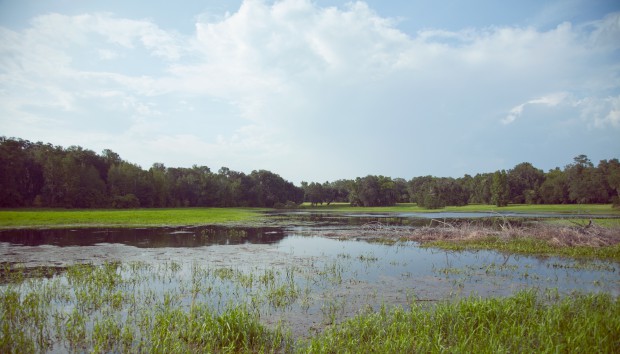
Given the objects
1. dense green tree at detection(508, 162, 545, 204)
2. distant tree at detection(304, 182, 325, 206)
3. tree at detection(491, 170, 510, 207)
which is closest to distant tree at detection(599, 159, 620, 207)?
dense green tree at detection(508, 162, 545, 204)

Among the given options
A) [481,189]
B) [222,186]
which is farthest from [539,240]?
[481,189]

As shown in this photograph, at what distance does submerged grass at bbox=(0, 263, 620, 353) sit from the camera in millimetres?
8164

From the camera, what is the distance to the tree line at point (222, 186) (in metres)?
80.9

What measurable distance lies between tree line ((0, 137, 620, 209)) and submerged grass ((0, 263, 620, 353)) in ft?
264

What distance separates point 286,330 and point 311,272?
834 cm

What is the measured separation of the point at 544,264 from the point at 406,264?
769cm

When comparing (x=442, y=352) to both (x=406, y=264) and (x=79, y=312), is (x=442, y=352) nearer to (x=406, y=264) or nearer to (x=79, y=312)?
(x=79, y=312)

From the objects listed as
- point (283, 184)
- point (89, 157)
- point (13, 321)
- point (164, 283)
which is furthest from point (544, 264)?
point (283, 184)

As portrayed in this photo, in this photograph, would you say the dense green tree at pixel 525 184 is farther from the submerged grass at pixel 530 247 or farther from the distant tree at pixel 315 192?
the submerged grass at pixel 530 247

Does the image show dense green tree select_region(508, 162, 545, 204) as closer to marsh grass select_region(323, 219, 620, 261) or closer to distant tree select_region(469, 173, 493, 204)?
distant tree select_region(469, 173, 493, 204)

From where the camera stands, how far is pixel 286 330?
9719mm

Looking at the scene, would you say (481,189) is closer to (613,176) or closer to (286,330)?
(613,176)

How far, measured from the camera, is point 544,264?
19953 millimetres

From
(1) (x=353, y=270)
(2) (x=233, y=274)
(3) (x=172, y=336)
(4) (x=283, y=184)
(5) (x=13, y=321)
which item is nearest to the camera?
(3) (x=172, y=336)
